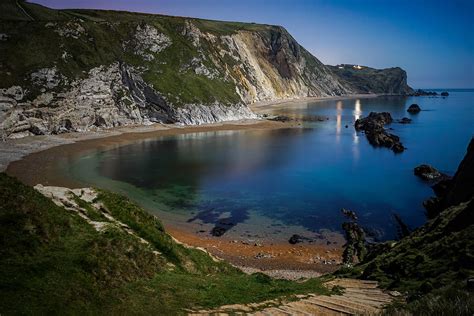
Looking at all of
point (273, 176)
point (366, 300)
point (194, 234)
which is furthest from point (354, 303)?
point (273, 176)

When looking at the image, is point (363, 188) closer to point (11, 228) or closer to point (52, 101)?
point (11, 228)

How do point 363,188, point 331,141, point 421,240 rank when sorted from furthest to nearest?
point 331,141 → point 363,188 → point 421,240

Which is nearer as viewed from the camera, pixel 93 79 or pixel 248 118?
pixel 93 79

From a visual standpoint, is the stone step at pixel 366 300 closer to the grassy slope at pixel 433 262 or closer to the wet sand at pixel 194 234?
the grassy slope at pixel 433 262

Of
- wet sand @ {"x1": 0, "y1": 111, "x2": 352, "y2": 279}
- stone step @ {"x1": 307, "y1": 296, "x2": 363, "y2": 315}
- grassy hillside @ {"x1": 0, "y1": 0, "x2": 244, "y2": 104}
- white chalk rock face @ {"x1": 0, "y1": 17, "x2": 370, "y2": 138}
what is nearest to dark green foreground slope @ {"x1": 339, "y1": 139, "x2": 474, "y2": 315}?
stone step @ {"x1": 307, "y1": 296, "x2": 363, "y2": 315}

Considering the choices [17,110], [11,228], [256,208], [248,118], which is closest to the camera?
[11,228]

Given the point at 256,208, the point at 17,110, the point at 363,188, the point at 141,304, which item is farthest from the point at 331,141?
the point at 141,304

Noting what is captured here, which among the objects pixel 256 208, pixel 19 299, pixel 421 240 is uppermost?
pixel 19 299
